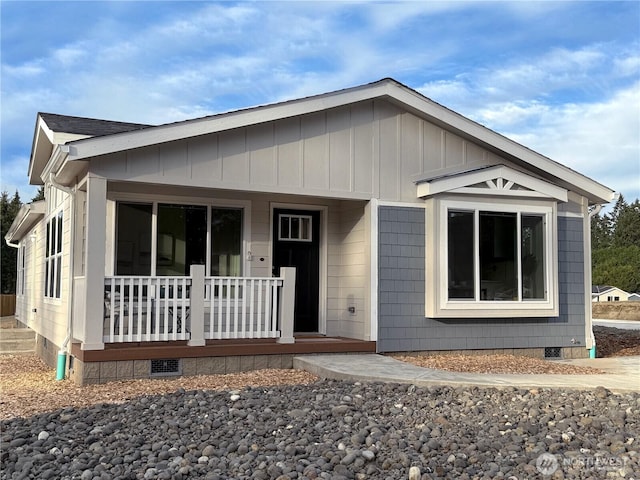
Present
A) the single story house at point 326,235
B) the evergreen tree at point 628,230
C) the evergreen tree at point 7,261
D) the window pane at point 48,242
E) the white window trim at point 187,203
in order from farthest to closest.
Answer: the evergreen tree at point 628,230, the evergreen tree at point 7,261, the window pane at point 48,242, the white window trim at point 187,203, the single story house at point 326,235

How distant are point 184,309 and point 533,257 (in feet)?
16.9

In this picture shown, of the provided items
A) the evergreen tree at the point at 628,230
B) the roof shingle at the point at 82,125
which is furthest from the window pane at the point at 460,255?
the evergreen tree at the point at 628,230

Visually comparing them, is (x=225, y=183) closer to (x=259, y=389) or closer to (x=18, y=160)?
(x=259, y=389)

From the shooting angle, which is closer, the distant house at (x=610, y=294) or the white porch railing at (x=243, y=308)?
the white porch railing at (x=243, y=308)

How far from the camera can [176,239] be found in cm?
868

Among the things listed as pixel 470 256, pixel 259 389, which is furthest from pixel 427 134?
pixel 259 389

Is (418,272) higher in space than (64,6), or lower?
lower

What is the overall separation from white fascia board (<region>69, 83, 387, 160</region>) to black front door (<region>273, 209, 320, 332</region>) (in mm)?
1929

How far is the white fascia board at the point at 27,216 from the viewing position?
12906 millimetres

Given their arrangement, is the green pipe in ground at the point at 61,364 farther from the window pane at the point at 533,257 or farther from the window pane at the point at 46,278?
the window pane at the point at 533,257

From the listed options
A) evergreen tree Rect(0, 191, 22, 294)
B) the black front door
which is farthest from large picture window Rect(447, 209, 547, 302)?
evergreen tree Rect(0, 191, 22, 294)

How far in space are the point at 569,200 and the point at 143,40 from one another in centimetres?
Result: 804

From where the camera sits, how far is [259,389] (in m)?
6.11

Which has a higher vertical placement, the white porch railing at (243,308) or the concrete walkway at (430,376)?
the white porch railing at (243,308)
